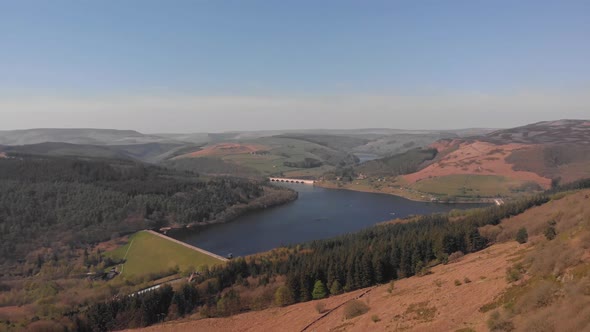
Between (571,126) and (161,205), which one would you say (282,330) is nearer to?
(161,205)

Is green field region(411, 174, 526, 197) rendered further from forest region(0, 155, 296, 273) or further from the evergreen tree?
the evergreen tree

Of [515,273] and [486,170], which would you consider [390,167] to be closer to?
[486,170]

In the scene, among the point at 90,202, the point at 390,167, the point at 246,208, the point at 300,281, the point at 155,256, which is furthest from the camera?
the point at 390,167

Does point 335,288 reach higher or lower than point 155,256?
Answer: higher

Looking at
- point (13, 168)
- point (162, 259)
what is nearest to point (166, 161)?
point (13, 168)

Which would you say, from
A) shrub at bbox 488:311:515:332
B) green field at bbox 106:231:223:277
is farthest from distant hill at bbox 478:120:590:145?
shrub at bbox 488:311:515:332

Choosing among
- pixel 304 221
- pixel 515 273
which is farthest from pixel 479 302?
pixel 304 221

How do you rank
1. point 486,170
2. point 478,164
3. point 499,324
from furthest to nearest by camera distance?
point 478,164 < point 486,170 < point 499,324

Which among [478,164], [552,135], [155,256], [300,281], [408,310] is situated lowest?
[155,256]
